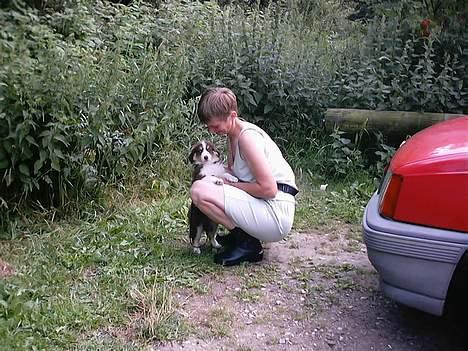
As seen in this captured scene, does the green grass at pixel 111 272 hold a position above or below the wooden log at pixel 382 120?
below

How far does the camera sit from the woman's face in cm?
450

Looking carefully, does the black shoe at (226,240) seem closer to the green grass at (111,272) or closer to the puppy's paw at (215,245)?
the puppy's paw at (215,245)

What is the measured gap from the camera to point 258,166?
14.6ft

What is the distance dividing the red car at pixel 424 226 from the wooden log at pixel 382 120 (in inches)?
140

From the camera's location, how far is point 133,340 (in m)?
3.76

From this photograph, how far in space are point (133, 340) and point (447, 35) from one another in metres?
5.55

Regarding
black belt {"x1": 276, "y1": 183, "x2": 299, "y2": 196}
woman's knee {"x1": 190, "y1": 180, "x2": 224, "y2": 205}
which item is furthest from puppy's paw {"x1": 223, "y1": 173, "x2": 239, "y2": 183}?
black belt {"x1": 276, "y1": 183, "x2": 299, "y2": 196}

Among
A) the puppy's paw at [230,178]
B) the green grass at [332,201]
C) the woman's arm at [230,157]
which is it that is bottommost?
the green grass at [332,201]

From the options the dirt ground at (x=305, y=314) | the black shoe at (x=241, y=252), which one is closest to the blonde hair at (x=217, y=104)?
the black shoe at (x=241, y=252)

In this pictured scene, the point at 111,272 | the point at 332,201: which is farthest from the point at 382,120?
the point at 111,272

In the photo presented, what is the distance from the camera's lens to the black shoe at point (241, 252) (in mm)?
4797

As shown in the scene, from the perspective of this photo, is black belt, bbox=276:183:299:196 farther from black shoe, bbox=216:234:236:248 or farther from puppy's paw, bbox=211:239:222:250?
puppy's paw, bbox=211:239:222:250

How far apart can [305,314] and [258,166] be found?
105 centimetres

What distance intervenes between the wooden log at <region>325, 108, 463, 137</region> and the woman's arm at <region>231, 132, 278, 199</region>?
287cm
